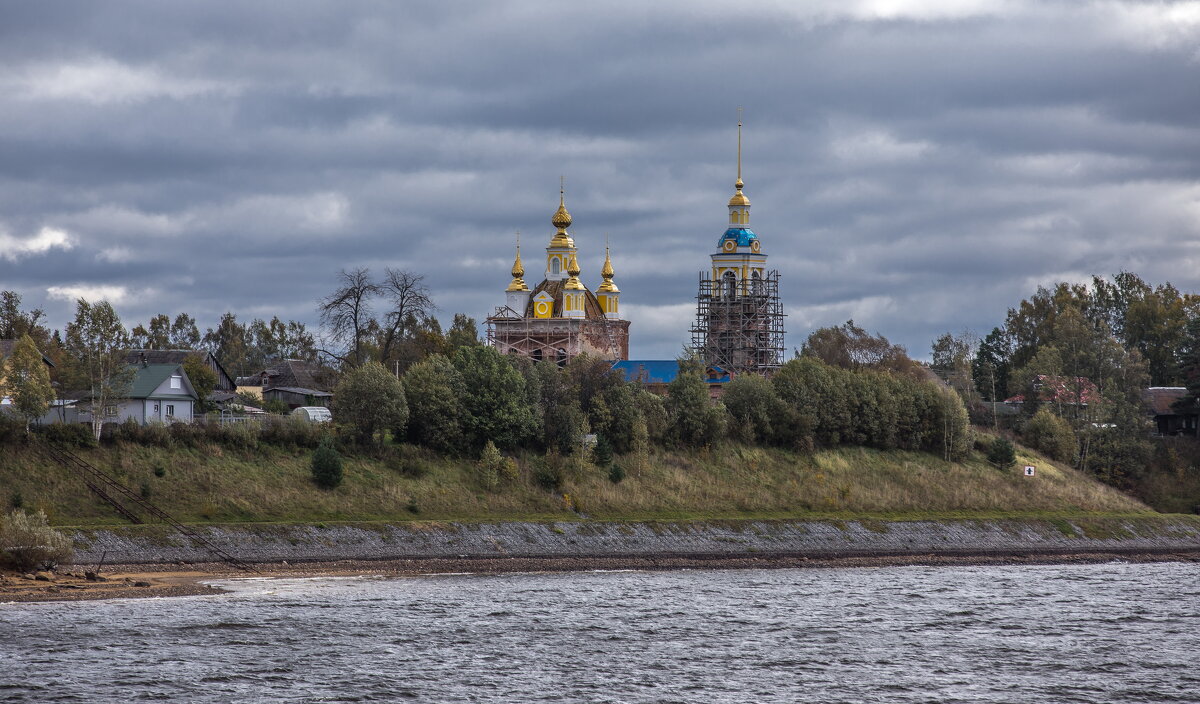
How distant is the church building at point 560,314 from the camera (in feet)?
438

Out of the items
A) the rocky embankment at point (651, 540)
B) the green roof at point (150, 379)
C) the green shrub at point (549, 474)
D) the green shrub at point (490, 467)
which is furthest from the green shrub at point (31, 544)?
the green shrub at point (549, 474)

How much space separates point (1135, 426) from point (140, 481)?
241 feet

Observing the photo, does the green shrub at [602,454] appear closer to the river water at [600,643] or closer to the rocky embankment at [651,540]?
the rocky embankment at [651,540]

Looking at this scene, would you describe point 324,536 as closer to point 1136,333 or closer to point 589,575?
point 589,575

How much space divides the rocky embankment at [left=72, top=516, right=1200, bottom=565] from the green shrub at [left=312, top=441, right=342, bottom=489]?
549 cm

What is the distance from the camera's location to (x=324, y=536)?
63.9 metres

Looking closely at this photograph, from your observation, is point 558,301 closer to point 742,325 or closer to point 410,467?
point 742,325

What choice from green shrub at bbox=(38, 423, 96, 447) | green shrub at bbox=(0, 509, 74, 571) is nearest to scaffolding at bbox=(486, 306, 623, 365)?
green shrub at bbox=(38, 423, 96, 447)

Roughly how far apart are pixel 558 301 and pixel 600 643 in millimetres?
92812

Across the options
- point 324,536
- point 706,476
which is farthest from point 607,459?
point 324,536

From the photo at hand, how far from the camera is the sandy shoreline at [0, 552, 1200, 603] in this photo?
50.9 m

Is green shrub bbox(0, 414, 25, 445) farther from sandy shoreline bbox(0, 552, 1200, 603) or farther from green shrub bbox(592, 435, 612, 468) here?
green shrub bbox(592, 435, 612, 468)

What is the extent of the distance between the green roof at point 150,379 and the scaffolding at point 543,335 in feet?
183

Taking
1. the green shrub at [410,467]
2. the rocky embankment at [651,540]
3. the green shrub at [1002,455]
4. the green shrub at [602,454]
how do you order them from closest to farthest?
the rocky embankment at [651,540] → the green shrub at [410,467] → the green shrub at [602,454] → the green shrub at [1002,455]
